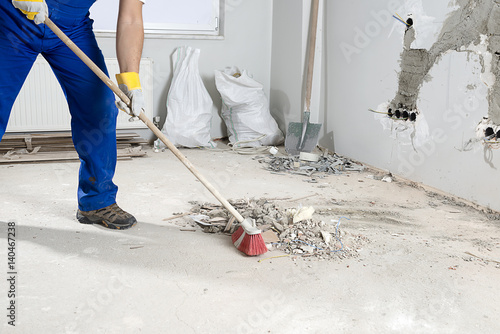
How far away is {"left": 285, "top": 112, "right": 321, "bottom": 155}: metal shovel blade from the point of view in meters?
4.09

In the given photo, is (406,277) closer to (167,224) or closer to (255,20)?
(167,224)

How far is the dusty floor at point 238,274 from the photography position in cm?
159

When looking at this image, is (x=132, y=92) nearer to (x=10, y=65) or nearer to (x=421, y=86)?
(x=10, y=65)

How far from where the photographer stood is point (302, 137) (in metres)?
4.14

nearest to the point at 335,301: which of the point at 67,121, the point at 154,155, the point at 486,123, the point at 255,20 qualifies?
the point at 486,123

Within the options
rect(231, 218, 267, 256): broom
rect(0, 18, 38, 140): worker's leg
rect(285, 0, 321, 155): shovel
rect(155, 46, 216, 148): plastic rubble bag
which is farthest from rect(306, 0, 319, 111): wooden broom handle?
rect(0, 18, 38, 140): worker's leg

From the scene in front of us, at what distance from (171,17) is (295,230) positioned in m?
2.92

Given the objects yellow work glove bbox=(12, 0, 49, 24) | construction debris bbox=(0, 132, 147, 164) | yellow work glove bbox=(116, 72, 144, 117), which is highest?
yellow work glove bbox=(12, 0, 49, 24)

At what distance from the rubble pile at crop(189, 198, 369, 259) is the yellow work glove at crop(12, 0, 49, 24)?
111 centimetres

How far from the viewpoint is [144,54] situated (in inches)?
176

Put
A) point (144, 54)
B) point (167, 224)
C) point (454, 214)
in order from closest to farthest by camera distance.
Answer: point (167, 224) < point (454, 214) < point (144, 54)

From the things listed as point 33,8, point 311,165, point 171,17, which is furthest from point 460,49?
point 171,17

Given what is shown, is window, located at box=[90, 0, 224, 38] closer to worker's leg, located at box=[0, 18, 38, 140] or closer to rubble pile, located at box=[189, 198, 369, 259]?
worker's leg, located at box=[0, 18, 38, 140]

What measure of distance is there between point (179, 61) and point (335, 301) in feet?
10.5
